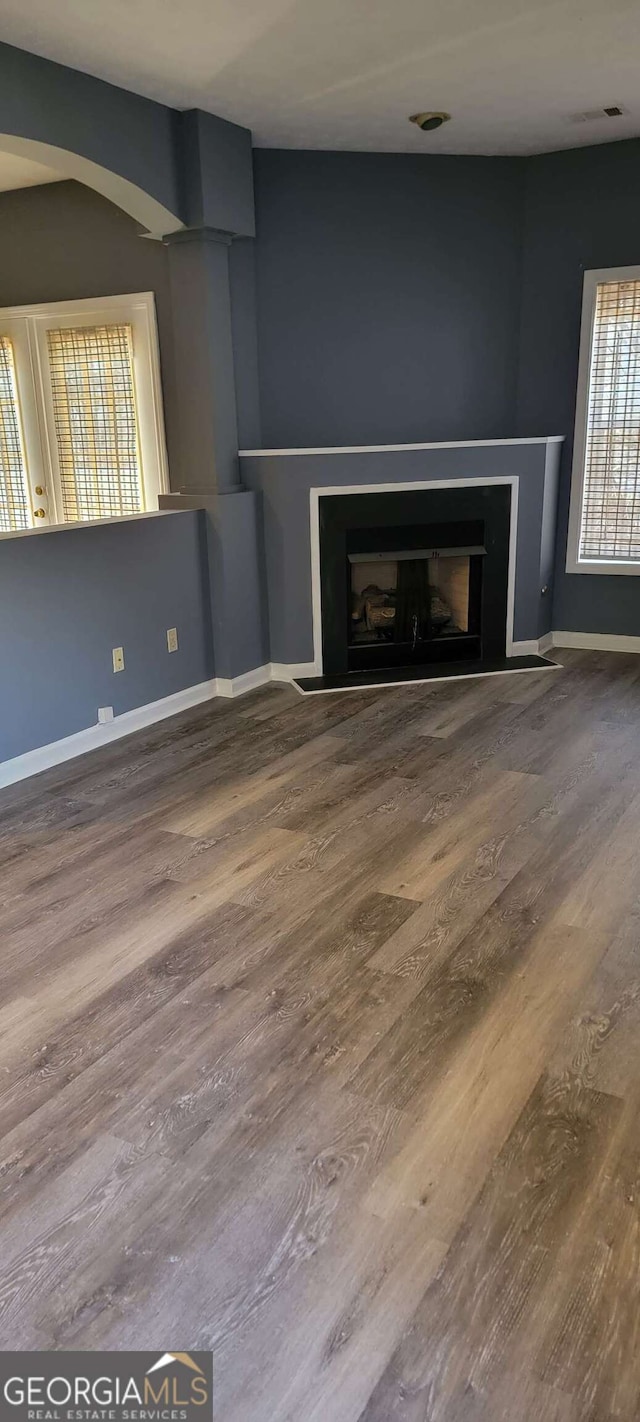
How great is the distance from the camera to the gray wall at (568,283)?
5.12 meters

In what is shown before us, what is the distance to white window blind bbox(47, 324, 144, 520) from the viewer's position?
17.4 ft

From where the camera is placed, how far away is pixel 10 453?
231 inches

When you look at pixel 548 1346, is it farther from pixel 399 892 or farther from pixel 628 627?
pixel 628 627

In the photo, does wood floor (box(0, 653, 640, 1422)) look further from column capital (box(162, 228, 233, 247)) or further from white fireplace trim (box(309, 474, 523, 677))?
column capital (box(162, 228, 233, 247))

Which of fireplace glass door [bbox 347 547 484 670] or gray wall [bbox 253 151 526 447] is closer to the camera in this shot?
gray wall [bbox 253 151 526 447]

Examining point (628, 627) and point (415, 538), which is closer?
point (415, 538)

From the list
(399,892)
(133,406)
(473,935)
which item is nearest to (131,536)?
(133,406)

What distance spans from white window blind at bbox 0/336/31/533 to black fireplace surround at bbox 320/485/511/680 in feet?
6.92

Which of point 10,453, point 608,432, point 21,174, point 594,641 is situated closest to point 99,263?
point 21,174

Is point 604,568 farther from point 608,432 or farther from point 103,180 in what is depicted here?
point 103,180

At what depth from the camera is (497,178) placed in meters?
5.33

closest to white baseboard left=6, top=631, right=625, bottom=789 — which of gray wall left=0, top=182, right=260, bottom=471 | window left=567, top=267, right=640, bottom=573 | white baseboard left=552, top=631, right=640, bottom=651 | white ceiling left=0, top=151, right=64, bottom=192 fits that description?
white baseboard left=552, top=631, right=640, bottom=651

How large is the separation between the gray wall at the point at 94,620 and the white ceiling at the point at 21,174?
6.56 feet

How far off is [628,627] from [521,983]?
366 centimetres
